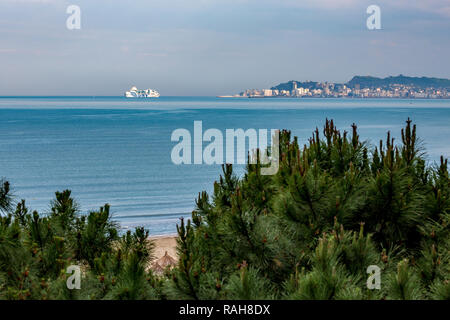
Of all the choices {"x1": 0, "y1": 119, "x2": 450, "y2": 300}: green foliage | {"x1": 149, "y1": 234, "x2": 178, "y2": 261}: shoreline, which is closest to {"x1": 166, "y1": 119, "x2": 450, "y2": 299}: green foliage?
{"x1": 0, "y1": 119, "x2": 450, "y2": 300}: green foliage

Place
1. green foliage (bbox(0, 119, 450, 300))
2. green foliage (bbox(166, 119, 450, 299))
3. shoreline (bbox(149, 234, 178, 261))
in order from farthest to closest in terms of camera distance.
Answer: shoreline (bbox(149, 234, 178, 261))
green foliage (bbox(166, 119, 450, 299))
green foliage (bbox(0, 119, 450, 300))

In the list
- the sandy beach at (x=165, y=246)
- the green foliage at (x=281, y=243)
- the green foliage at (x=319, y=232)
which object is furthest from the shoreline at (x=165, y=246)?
the green foliage at (x=319, y=232)

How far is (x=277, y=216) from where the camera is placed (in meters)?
5.20

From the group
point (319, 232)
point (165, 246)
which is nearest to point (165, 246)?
point (165, 246)

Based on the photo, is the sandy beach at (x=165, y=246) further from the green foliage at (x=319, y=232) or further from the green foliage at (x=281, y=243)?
the green foliage at (x=319, y=232)

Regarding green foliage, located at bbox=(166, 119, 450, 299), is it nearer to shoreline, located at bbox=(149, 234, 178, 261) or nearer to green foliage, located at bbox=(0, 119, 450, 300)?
green foliage, located at bbox=(0, 119, 450, 300)

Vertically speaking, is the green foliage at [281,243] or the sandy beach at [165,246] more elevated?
the green foliage at [281,243]

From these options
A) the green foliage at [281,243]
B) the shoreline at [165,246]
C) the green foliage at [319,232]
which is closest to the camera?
the green foliage at [281,243]

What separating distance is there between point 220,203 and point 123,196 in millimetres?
28841

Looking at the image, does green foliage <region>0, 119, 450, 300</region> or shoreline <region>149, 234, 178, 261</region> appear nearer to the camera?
green foliage <region>0, 119, 450, 300</region>

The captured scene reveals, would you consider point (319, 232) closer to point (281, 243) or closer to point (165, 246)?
point (281, 243)

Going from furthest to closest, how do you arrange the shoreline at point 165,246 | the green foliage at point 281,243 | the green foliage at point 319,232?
the shoreline at point 165,246, the green foliage at point 319,232, the green foliage at point 281,243

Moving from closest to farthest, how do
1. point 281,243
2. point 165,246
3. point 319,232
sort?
point 281,243, point 319,232, point 165,246
